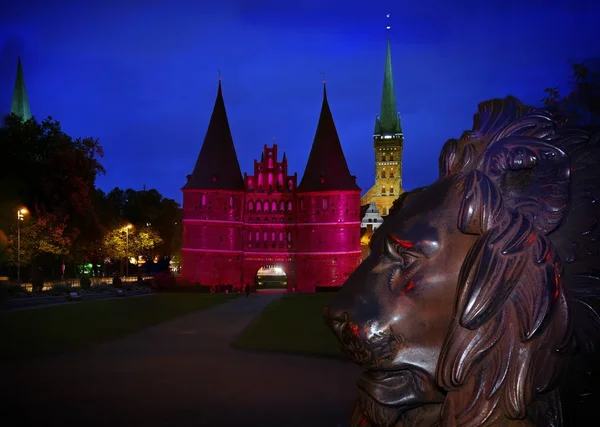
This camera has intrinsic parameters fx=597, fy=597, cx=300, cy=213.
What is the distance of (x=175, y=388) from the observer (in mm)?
11820

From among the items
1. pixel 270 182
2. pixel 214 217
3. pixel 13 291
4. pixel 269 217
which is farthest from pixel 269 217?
pixel 13 291

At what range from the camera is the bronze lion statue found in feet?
4.87

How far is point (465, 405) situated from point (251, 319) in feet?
86.6

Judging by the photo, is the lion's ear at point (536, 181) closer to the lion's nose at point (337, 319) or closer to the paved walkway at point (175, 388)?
the lion's nose at point (337, 319)

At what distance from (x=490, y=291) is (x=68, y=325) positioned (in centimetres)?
2353

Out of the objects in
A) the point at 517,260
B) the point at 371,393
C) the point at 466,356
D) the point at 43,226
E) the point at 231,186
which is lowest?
the point at 371,393

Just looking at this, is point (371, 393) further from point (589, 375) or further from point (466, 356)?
point (589, 375)

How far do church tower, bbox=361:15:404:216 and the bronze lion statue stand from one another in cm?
13683

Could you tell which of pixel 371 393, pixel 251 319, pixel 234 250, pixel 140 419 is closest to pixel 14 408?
pixel 140 419

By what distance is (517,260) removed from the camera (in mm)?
1491

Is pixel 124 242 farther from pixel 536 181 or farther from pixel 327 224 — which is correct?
pixel 536 181

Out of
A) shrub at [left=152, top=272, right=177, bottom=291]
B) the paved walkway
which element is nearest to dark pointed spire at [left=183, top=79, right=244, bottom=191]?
shrub at [left=152, top=272, right=177, bottom=291]

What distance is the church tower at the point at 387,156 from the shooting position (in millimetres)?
139125

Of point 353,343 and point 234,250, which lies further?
point 234,250
